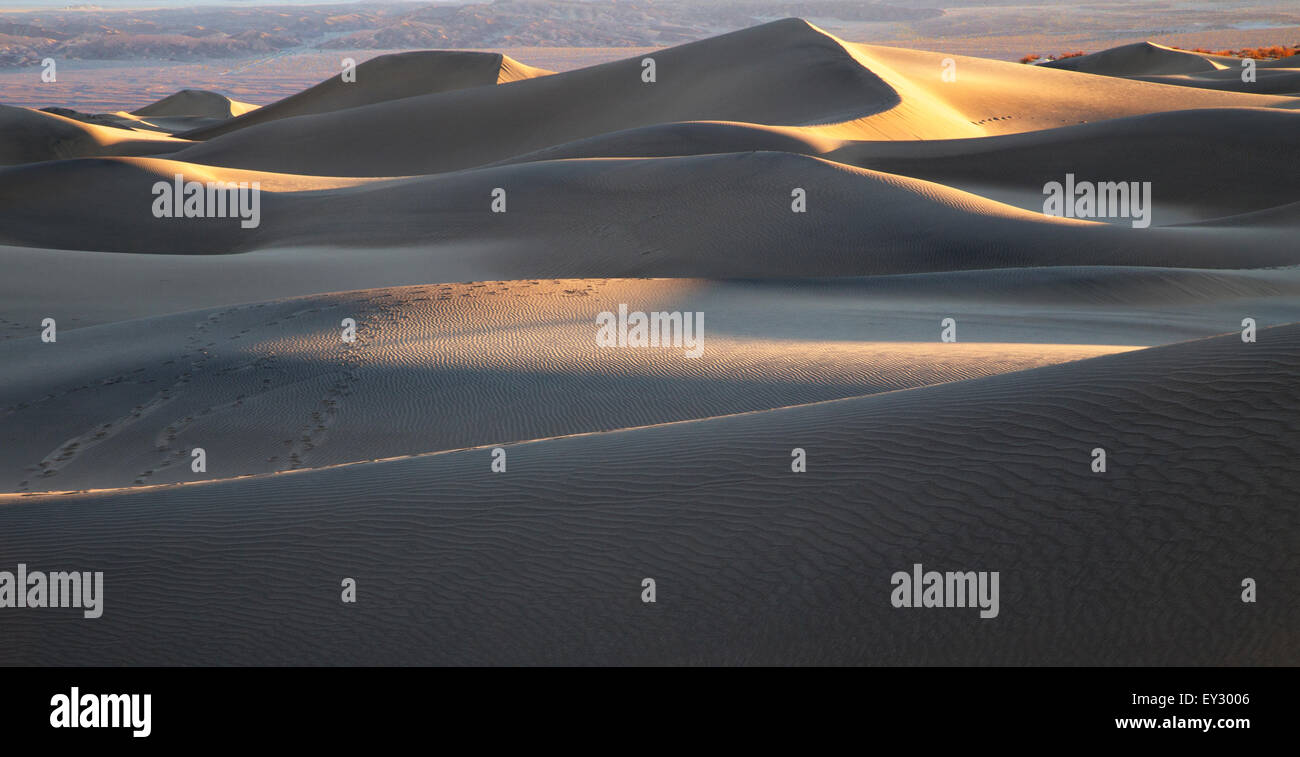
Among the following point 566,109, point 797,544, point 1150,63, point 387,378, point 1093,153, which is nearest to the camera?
point 797,544

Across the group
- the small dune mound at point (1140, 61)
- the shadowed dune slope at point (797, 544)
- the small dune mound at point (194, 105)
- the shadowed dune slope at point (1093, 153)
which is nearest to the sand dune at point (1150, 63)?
the small dune mound at point (1140, 61)

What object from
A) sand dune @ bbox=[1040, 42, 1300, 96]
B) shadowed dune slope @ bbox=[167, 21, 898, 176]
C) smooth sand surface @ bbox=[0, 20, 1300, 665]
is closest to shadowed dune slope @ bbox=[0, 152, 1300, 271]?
smooth sand surface @ bbox=[0, 20, 1300, 665]

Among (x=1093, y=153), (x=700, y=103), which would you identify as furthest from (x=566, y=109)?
(x=1093, y=153)

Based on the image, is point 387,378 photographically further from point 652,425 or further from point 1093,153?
point 1093,153

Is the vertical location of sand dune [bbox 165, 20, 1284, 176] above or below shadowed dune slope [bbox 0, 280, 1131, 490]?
above

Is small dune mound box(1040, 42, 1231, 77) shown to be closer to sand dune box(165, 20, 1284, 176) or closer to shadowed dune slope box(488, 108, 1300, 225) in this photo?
sand dune box(165, 20, 1284, 176)

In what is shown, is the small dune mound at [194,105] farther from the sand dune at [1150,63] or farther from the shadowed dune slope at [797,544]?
the shadowed dune slope at [797,544]
